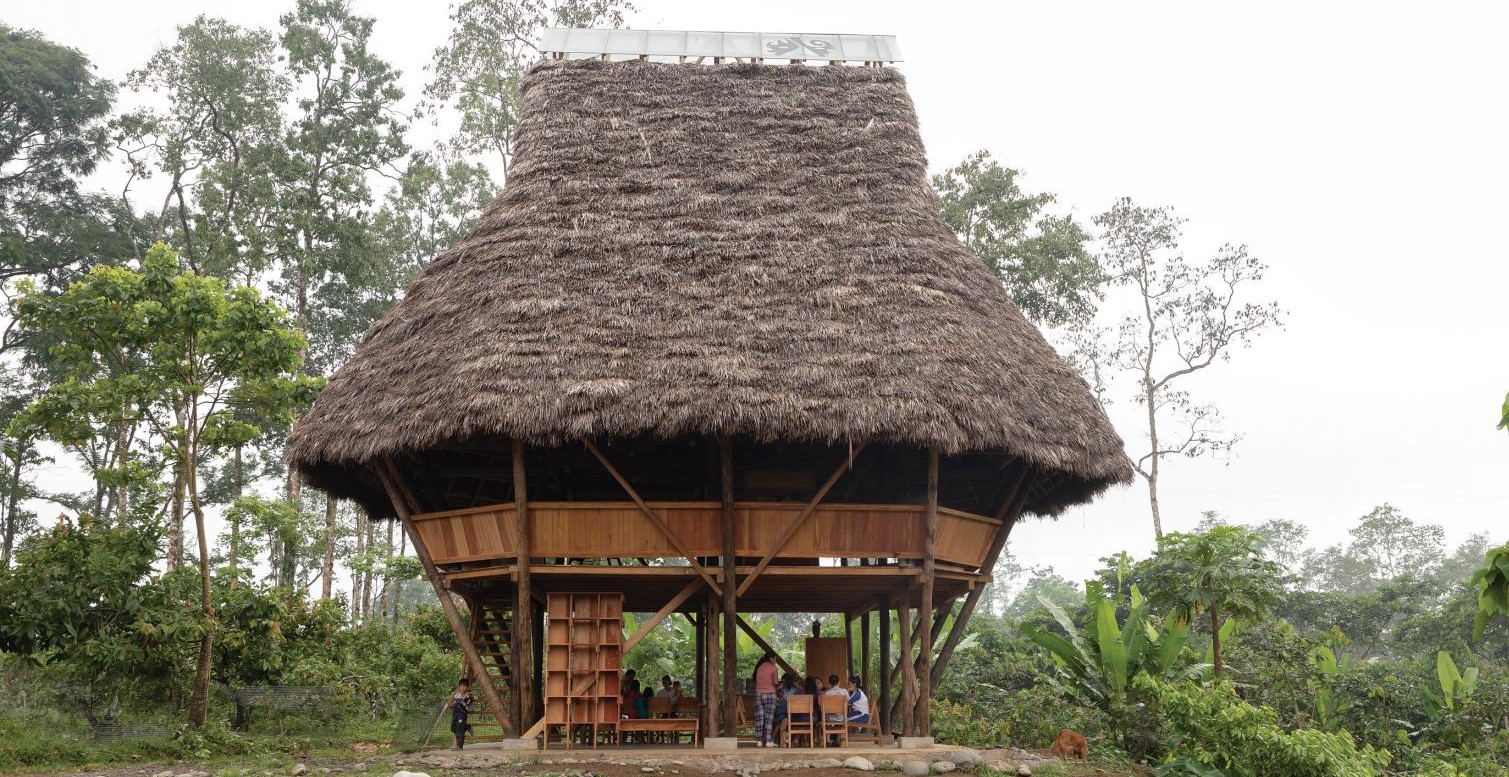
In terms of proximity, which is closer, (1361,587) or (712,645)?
(712,645)

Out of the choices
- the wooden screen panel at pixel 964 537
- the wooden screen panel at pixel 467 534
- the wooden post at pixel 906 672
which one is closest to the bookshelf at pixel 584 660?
the wooden screen panel at pixel 467 534

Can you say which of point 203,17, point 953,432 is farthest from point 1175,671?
point 203,17

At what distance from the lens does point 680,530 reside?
49.3 feet

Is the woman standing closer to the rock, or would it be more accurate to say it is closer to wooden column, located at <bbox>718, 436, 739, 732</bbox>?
wooden column, located at <bbox>718, 436, 739, 732</bbox>

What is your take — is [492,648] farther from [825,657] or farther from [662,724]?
[825,657]

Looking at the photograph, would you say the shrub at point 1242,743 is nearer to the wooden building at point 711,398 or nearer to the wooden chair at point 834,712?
the wooden building at point 711,398

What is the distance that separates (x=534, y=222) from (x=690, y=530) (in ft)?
15.4

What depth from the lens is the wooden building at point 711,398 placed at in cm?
1435

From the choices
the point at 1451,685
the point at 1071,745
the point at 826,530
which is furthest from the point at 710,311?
the point at 1451,685

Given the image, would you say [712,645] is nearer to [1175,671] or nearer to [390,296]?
[1175,671]

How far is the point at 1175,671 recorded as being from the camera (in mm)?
19594

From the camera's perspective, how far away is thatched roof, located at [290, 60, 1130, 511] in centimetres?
1418

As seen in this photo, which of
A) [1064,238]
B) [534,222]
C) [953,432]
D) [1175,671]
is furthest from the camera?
[1064,238]

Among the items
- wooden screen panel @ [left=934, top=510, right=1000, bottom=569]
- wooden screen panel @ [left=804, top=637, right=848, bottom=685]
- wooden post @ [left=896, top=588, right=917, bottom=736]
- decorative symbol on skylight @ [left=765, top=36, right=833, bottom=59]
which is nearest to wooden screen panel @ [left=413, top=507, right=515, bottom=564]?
wooden post @ [left=896, top=588, right=917, bottom=736]
